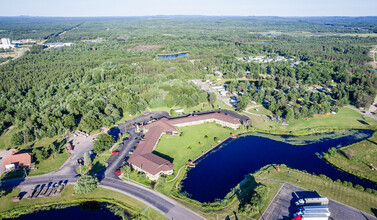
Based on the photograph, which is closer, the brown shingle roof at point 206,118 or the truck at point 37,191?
the truck at point 37,191

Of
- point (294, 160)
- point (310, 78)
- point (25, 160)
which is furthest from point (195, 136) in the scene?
point (310, 78)

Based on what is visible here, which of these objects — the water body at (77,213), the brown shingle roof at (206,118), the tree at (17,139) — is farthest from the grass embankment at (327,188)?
the tree at (17,139)

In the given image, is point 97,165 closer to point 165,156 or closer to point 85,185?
point 85,185

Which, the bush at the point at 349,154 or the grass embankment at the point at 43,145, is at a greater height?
the bush at the point at 349,154

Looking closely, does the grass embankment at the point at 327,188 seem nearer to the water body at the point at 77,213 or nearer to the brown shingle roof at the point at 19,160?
the water body at the point at 77,213

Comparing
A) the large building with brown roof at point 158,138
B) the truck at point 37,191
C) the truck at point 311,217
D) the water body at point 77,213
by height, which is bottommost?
the water body at point 77,213

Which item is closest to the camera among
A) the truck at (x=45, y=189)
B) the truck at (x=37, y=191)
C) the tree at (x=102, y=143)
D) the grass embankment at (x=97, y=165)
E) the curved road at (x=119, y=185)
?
the curved road at (x=119, y=185)

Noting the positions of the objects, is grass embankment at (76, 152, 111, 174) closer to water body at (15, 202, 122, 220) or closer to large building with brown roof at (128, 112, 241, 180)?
large building with brown roof at (128, 112, 241, 180)

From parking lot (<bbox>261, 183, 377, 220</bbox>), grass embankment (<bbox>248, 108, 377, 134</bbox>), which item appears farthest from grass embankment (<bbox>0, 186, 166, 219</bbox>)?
grass embankment (<bbox>248, 108, 377, 134</bbox>)
